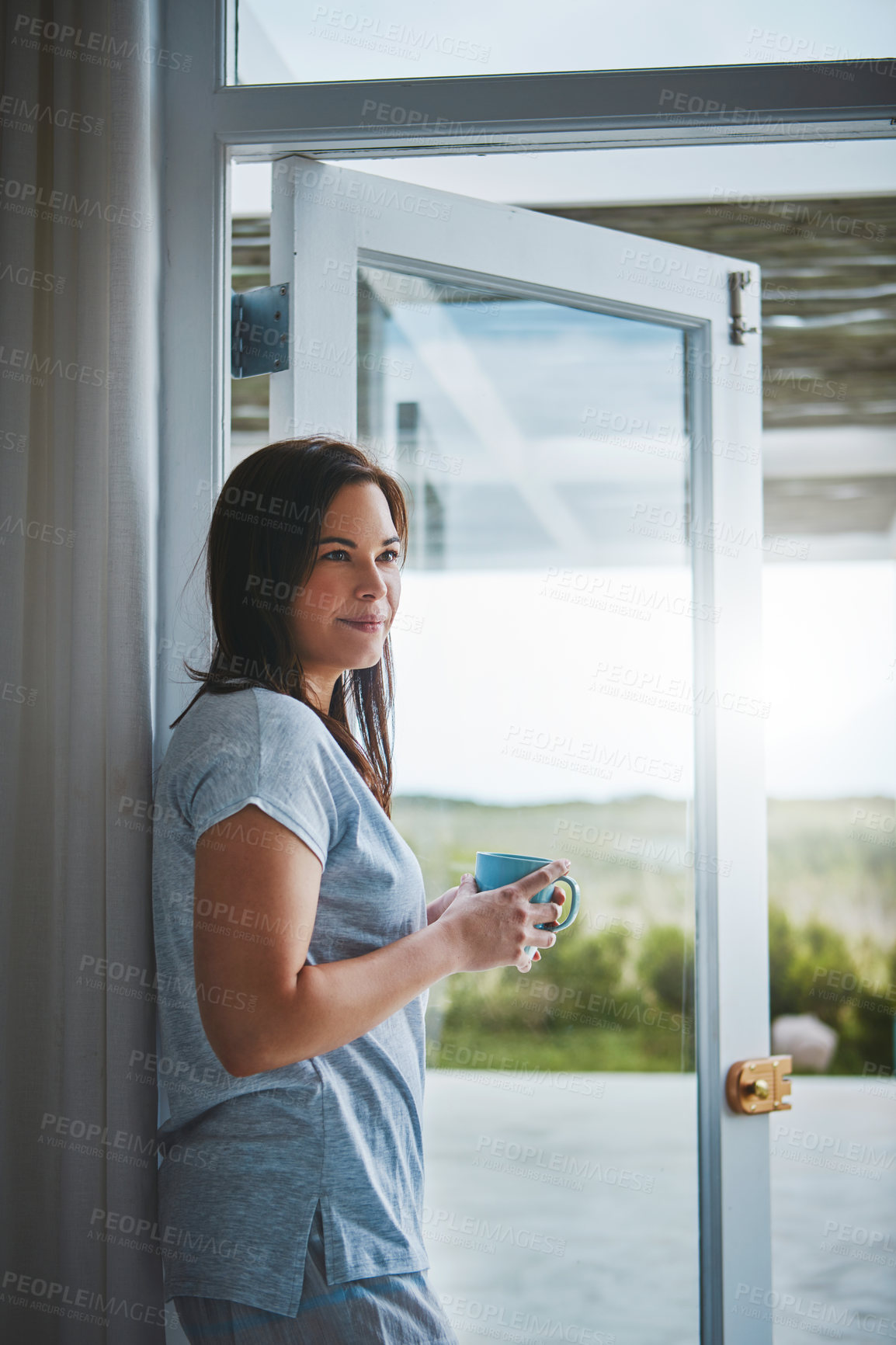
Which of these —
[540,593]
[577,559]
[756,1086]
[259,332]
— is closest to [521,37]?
[259,332]

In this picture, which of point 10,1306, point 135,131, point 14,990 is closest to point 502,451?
point 135,131

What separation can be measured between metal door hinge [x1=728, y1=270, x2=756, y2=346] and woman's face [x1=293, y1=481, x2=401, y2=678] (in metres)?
0.69

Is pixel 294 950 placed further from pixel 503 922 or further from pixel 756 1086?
pixel 756 1086

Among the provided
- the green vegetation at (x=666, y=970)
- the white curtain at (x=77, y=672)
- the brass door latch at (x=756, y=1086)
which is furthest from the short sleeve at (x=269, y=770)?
the green vegetation at (x=666, y=970)

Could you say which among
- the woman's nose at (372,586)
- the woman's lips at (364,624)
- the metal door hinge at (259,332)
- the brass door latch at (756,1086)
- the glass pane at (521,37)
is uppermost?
the glass pane at (521,37)

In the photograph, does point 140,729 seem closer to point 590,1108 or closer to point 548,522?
point 548,522

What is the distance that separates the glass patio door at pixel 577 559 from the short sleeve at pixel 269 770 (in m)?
0.34

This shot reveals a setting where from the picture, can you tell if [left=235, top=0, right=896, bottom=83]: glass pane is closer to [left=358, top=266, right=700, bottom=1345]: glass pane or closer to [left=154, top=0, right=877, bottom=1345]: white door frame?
[left=154, top=0, right=877, bottom=1345]: white door frame

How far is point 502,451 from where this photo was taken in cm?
167

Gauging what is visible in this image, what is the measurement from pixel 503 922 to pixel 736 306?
97 cm

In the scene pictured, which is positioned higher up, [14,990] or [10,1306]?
[14,990]

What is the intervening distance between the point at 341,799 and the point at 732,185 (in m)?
1.42

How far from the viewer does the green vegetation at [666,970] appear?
579 cm

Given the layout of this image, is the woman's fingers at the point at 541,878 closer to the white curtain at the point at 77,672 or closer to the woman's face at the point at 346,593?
the woman's face at the point at 346,593
